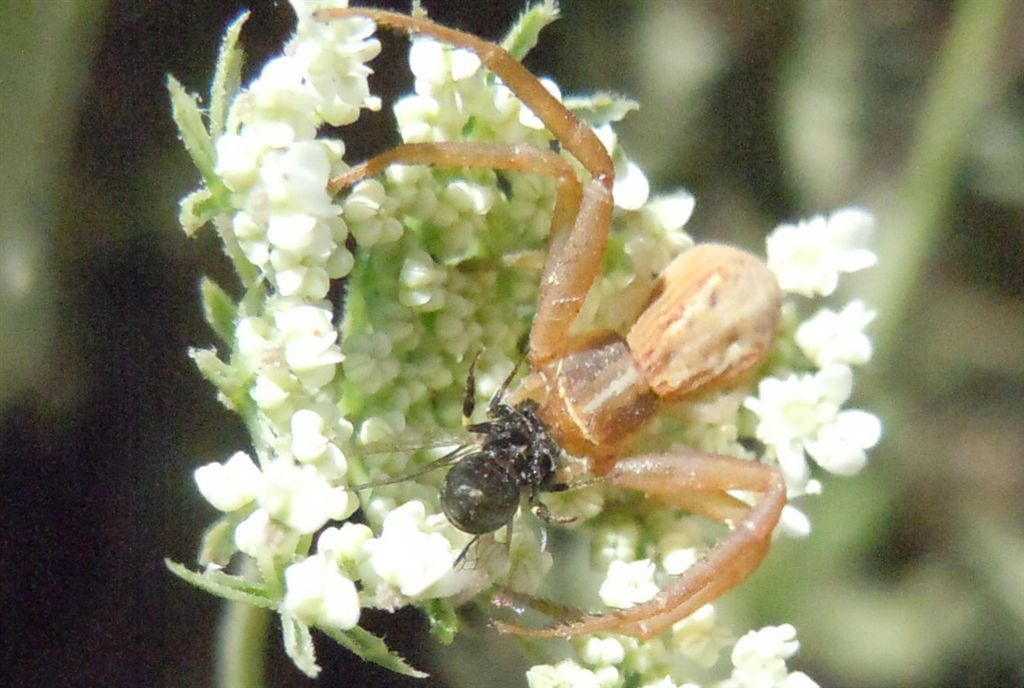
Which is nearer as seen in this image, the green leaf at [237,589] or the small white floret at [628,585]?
the green leaf at [237,589]

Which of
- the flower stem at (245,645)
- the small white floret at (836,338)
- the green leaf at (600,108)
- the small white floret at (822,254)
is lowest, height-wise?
the flower stem at (245,645)

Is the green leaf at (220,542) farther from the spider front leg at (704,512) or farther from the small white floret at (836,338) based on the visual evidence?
the small white floret at (836,338)

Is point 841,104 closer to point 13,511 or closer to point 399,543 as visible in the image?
point 399,543

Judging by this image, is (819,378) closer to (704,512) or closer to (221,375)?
(704,512)

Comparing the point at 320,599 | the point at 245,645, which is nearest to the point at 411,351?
the point at 320,599

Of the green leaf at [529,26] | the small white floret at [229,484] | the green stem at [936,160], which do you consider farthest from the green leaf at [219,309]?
the green stem at [936,160]

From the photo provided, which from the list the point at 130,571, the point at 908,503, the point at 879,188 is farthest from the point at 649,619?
the point at 879,188
